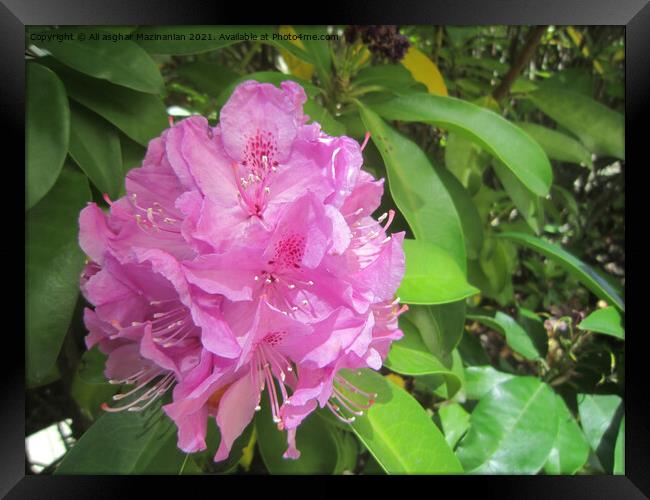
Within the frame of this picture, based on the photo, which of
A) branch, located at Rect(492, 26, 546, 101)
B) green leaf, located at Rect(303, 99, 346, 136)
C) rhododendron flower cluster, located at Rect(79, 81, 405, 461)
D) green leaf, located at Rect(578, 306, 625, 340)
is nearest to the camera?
rhododendron flower cluster, located at Rect(79, 81, 405, 461)

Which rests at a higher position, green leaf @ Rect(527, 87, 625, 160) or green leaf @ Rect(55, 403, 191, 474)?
green leaf @ Rect(527, 87, 625, 160)

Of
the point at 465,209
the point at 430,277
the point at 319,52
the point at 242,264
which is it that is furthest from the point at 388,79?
the point at 242,264

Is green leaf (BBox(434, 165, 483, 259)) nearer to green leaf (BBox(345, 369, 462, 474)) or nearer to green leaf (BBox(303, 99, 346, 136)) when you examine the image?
green leaf (BBox(303, 99, 346, 136))

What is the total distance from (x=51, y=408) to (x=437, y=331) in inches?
23.5

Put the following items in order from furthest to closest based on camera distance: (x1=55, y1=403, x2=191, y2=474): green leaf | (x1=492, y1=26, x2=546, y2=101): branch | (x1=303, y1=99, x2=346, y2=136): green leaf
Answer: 1. (x1=492, y1=26, x2=546, y2=101): branch
2. (x1=303, y1=99, x2=346, y2=136): green leaf
3. (x1=55, y1=403, x2=191, y2=474): green leaf

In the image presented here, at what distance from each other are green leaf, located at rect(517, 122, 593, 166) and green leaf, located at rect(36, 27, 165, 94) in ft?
2.24

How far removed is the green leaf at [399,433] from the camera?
2.17 ft

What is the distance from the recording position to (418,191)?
75cm

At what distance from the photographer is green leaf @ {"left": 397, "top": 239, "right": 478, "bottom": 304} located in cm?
67

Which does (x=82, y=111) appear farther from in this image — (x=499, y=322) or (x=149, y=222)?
(x=499, y=322)

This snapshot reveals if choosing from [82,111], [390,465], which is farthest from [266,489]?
[82,111]

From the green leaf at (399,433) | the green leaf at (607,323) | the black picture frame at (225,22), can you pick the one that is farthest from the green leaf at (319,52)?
the green leaf at (607,323)

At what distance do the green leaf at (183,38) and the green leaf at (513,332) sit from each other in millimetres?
584

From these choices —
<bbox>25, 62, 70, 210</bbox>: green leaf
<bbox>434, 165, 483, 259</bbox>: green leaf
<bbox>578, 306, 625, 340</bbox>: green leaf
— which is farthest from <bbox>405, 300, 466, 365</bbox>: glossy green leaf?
<bbox>25, 62, 70, 210</bbox>: green leaf
